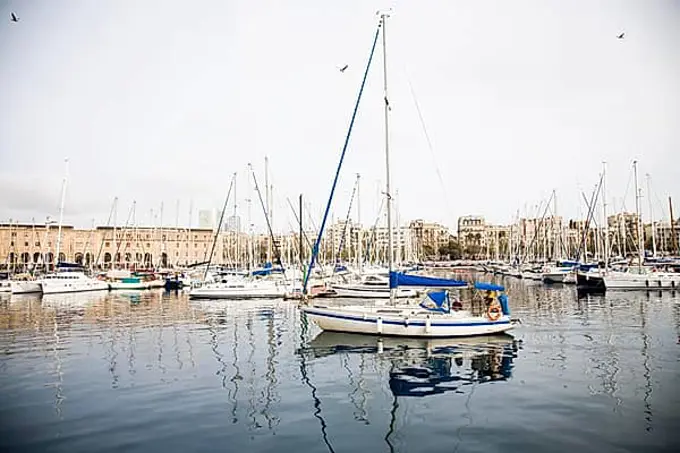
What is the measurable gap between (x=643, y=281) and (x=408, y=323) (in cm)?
4071

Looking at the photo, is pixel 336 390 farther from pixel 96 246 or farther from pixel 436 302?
pixel 96 246

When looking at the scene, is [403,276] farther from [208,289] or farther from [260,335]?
[208,289]

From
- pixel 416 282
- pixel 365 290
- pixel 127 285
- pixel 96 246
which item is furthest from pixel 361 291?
pixel 96 246

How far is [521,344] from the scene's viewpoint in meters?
22.8

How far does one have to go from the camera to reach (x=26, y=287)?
204ft

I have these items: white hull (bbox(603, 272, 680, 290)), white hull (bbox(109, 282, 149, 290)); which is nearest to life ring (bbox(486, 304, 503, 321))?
white hull (bbox(603, 272, 680, 290))

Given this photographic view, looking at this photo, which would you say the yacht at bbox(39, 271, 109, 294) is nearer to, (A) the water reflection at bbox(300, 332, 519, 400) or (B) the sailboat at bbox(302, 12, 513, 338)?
(B) the sailboat at bbox(302, 12, 513, 338)

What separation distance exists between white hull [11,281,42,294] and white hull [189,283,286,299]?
23939mm

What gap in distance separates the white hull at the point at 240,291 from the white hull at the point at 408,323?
25.7m

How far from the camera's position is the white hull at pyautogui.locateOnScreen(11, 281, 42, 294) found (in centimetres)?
6175

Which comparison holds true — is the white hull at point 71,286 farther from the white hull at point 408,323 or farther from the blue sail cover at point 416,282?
the blue sail cover at point 416,282

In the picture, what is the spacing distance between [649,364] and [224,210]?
48.4 metres

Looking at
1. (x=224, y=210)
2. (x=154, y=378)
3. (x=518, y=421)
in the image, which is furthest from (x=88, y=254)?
(x=518, y=421)

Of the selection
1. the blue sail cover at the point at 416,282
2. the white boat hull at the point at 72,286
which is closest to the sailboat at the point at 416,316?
the blue sail cover at the point at 416,282
